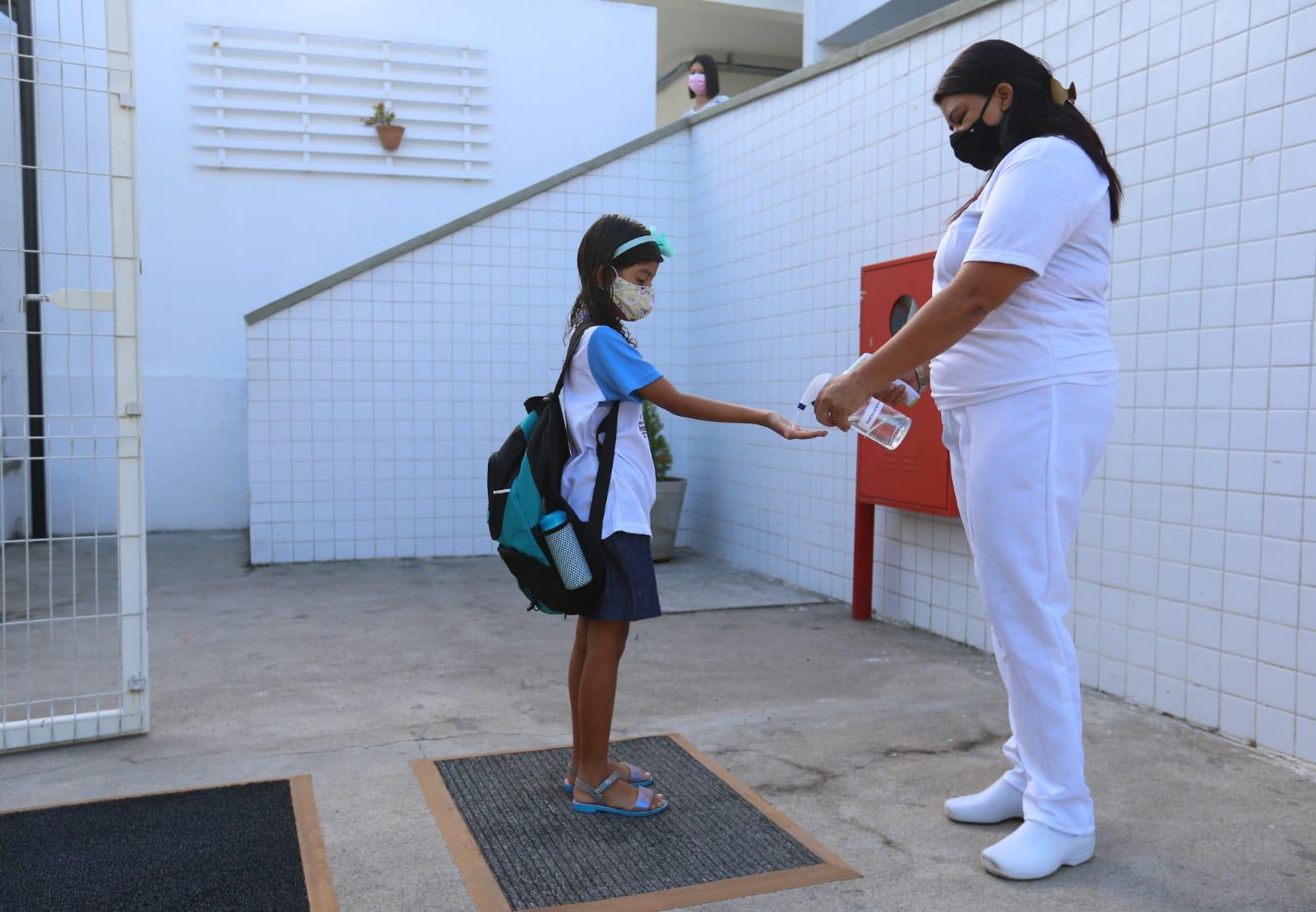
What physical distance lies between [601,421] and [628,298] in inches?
12.6

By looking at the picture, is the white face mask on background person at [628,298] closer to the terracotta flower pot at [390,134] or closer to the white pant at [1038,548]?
the white pant at [1038,548]

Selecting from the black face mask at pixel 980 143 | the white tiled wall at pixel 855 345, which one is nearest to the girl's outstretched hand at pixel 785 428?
the black face mask at pixel 980 143

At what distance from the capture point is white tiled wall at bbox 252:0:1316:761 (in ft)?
10.3

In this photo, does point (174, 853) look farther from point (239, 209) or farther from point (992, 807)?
point (239, 209)

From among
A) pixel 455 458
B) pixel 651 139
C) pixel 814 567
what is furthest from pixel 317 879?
pixel 651 139

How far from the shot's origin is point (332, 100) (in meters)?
7.82

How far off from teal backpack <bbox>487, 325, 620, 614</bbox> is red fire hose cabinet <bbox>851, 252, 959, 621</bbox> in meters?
2.09

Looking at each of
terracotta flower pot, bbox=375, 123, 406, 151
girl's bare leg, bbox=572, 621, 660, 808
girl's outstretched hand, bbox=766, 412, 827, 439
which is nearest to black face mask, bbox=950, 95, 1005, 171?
girl's outstretched hand, bbox=766, 412, 827, 439

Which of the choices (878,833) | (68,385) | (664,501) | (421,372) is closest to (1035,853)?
(878,833)

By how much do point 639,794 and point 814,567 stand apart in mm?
3064

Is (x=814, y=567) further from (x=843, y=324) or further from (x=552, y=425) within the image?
(x=552, y=425)

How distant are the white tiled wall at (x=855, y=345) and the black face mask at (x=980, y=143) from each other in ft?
4.09

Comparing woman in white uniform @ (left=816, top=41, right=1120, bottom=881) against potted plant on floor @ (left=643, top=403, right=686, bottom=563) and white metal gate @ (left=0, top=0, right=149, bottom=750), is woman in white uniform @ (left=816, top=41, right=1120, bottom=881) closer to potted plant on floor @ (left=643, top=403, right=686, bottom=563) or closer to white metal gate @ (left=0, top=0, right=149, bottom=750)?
white metal gate @ (left=0, top=0, right=149, bottom=750)

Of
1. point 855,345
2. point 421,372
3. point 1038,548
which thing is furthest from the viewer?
point 421,372
